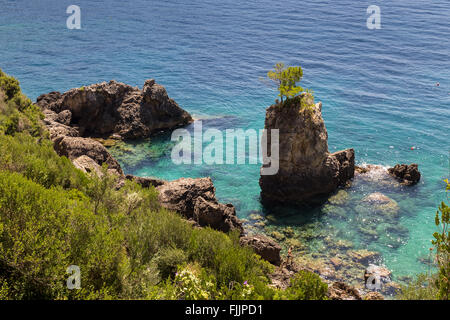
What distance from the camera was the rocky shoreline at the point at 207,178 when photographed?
71.6 feet

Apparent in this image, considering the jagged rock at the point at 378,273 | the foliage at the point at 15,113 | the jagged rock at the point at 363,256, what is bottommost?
the jagged rock at the point at 378,273

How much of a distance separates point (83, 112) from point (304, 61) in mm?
36354

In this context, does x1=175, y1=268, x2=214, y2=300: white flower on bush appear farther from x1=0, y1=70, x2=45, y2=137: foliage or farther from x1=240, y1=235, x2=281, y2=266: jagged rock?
x1=0, y1=70, x2=45, y2=137: foliage

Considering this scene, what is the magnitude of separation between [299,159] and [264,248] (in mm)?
10240

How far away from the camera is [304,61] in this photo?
61062mm

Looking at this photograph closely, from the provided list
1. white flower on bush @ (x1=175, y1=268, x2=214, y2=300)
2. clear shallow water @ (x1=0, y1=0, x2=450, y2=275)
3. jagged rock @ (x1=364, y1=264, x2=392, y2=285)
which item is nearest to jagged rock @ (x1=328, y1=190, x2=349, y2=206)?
clear shallow water @ (x1=0, y1=0, x2=450, y2=275)

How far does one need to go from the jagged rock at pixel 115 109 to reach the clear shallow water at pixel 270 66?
2.91m

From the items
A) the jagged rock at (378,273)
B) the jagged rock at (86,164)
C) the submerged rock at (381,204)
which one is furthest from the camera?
the submerged rock at (381,204)

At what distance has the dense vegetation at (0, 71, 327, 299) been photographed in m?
10.5

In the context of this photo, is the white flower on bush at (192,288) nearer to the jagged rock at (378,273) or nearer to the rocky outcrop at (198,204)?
the rocky outcrop at (198,204)

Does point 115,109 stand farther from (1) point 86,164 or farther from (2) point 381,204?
(2) point 381,204

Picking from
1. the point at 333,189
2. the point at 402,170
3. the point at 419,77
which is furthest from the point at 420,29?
the point at 333,189

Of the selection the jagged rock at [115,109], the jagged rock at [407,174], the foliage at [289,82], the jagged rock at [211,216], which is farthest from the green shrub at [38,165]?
the jagged rock at [407,174]

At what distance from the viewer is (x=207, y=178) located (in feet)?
81.5
